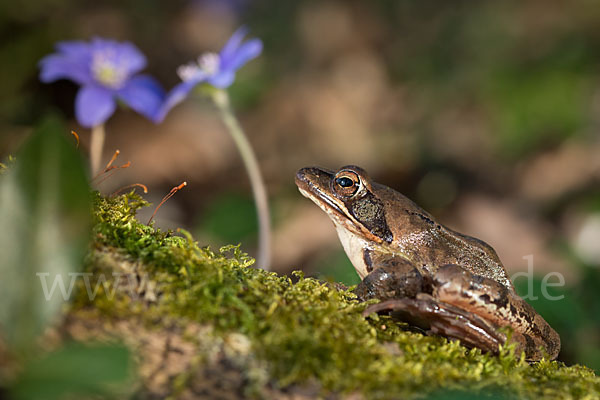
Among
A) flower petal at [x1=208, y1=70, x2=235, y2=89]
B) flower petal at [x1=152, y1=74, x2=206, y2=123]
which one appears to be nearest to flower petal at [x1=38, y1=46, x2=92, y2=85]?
Answer: flower petal at [x1=152, y1=74, x2=206, y2=123]

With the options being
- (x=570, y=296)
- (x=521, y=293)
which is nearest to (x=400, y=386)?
(x=521, y=293)

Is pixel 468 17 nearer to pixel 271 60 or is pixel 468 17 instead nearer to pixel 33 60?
pixel 271 60

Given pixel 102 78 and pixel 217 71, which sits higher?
pixel 102 78

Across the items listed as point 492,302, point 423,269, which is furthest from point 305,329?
point 423,269

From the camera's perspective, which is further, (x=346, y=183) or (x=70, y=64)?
(x=70, y=64)

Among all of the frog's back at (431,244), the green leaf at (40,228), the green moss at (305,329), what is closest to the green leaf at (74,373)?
the green leaf at (40,228)

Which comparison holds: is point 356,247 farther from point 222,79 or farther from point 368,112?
point 368,112

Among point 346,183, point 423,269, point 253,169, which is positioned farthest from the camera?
point 253,169
